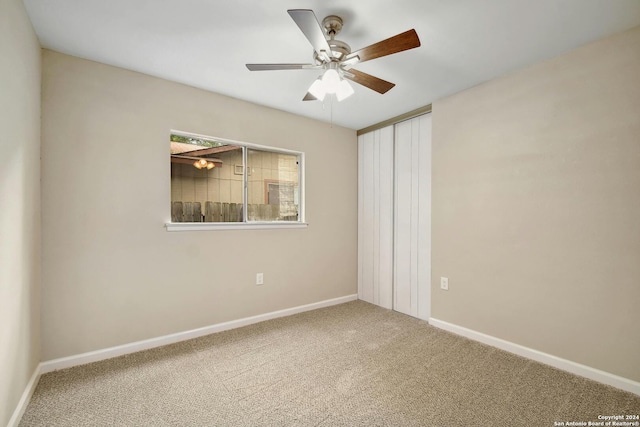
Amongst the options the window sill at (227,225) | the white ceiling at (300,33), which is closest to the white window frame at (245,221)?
the window sill at (227,225)

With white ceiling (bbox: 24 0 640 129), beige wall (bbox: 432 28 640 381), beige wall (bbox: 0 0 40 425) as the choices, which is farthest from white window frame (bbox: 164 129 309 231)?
beige wall (bbox: 432 28 640 381)

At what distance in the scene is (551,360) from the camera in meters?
2.20

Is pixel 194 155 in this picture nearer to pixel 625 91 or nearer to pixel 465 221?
pixel 465 221

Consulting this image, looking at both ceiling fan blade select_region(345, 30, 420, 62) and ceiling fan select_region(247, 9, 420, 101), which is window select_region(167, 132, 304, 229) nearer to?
ceiling fan select_region(247, 9, 420, 101)

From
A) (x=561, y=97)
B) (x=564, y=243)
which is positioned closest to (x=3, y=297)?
(x=564, y=243)

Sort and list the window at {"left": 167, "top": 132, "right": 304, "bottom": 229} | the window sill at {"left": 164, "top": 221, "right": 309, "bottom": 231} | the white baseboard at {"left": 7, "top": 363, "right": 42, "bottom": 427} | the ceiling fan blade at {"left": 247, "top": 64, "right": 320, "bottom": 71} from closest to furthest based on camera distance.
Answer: the white baseboard at {"left": 7, "top": 363, "right": 42, "bottom": 427} < the ceiling fan blade at {"left": 247, "top": 64, "right": 320, "bottom": 71} < the window sill at {"left": 164, "top": 221, "right": 309, "bottom": 231} < the window at {"left": 167, "top": 132, "right": 304, "bottom": 229}

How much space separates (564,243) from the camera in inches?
84.9

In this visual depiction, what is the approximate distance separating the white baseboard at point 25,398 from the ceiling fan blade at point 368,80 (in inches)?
109

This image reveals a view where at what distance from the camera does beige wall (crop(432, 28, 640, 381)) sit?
1906 millimetres

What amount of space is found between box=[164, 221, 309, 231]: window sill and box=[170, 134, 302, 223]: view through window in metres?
0.10

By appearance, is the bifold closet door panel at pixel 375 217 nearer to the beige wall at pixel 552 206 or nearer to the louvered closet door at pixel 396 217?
the louvered closet door at pixel 396 217

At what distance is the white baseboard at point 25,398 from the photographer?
5.14 ft

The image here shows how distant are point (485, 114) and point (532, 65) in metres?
0.47

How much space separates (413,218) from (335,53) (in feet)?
6.98
